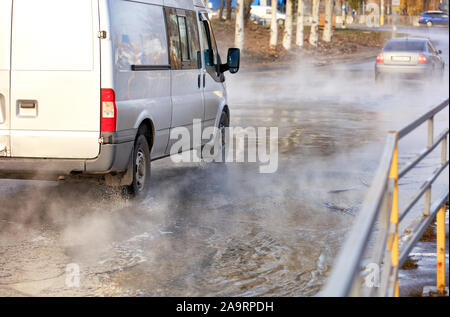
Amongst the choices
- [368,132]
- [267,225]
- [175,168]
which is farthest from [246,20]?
[267,225]

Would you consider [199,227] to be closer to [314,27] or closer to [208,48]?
[208,48]

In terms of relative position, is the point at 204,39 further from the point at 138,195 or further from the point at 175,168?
the point at 138,195

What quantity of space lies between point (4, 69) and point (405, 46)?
21.5 metres

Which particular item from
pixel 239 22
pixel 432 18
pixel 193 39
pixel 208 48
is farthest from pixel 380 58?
pixel 432 18

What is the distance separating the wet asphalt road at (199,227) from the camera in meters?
6.37

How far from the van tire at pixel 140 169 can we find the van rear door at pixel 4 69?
4.22ft

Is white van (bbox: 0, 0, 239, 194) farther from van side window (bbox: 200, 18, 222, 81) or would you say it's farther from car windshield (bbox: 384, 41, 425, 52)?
car windshield (bbox: 384, 41, 425, 52)

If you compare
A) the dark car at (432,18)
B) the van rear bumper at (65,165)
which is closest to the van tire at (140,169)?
the van rear bumper at (65,165)

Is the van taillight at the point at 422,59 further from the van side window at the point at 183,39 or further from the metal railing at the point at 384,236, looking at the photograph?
the metal railing at the point at 384,236

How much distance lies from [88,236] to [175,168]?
4445 millimetres

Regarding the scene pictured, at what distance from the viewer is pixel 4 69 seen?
869 cm

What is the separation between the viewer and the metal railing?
2773mm

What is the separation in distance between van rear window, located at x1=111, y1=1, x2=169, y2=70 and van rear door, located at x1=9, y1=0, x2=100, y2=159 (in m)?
0.32

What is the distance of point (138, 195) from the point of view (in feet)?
31.0
